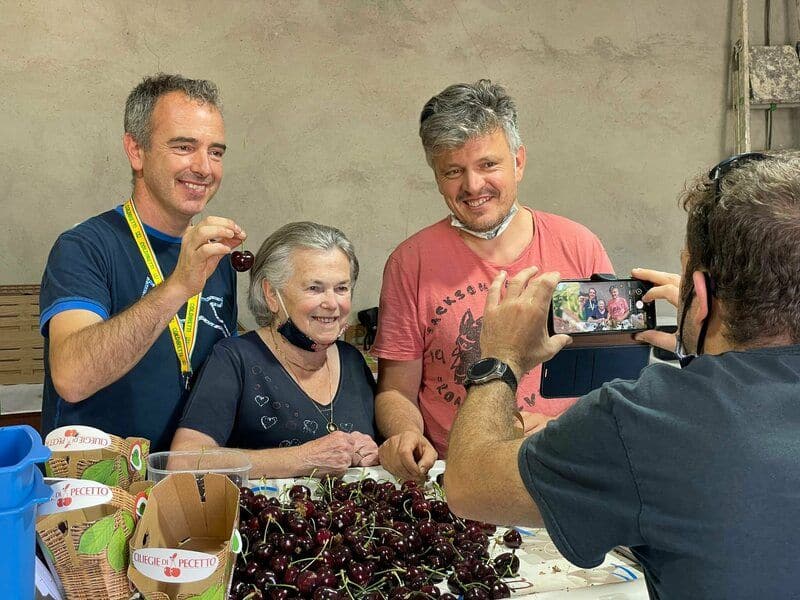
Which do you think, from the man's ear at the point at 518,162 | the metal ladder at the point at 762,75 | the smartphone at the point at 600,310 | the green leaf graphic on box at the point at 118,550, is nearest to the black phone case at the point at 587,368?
the smartphone at the point at 600,310

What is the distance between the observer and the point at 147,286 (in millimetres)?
2279

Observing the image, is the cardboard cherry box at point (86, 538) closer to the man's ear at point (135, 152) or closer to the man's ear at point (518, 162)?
the man's ear at point (135, 152)

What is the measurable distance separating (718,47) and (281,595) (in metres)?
5.20

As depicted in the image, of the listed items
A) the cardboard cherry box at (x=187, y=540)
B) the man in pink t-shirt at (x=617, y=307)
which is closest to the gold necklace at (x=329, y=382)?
the cardboard cherry box at (x=187, y=540)

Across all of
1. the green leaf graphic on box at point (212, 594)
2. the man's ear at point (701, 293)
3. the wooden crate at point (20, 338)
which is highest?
the man's ear at point (701, 293)

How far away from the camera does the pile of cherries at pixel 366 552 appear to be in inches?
57.1

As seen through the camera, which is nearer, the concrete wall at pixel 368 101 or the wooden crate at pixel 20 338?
the wooden crate at pixel 20 338

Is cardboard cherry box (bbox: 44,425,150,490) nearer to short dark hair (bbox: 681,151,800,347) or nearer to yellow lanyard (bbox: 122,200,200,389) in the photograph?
yellow lanyard (bbox: 122,200,200,389)

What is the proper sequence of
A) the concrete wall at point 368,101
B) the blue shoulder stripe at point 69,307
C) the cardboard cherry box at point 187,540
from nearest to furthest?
the cardboard cherry box at point 187,540 → the blue shoulder stripe at point 69,307 → the concrete wall at point 368,101

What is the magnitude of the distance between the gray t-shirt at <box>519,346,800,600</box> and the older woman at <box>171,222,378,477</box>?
119 centimetres

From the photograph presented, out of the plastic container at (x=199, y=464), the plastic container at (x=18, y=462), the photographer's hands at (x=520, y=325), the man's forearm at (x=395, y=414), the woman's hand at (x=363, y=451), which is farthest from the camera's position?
the man's forearm at (x=395, y=414)

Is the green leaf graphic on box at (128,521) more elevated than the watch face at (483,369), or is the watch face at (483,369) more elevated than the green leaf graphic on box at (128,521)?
the watch face at (483,369)

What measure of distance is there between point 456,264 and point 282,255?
1.79 feet

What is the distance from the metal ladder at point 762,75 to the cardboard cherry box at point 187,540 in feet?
16.0
